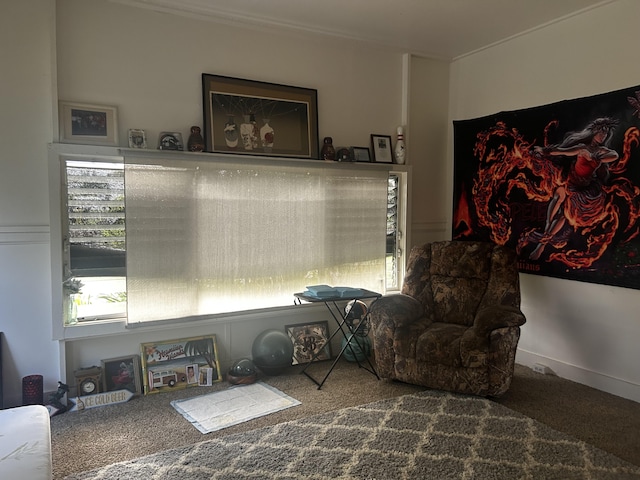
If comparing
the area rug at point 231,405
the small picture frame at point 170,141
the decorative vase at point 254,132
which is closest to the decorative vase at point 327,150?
the decorative vase at point 254,132

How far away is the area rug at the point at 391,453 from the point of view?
2359mm

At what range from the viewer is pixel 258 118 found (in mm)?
3820

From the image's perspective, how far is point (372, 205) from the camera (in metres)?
4.32

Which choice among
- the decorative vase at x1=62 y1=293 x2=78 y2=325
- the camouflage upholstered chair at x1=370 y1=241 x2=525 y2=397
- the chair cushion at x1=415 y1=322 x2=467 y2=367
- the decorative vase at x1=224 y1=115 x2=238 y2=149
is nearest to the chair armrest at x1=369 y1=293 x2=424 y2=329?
the camouflage upholstered chair at x1=370 y1=241 x2=525 y2=397

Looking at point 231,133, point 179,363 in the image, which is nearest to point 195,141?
point 231,133

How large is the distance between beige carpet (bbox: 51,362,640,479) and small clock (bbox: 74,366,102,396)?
0.57 feet

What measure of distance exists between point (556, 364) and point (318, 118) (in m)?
2.76

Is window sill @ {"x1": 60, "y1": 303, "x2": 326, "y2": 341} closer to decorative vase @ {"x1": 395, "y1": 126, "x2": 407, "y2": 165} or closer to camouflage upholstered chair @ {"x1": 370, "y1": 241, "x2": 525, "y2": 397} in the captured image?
camouflage upholstered chair @ {"x1": 370, "y1": 241, "x2": 525, "y2": 397}

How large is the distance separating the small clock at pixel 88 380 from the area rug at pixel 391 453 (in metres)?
0.96

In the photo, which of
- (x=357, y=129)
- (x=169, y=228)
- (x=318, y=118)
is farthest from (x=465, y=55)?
(x=169, y=228)

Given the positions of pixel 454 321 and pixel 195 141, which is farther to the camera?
pixel 454 321

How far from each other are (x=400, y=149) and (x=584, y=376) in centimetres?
236

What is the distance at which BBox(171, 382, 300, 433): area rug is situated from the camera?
2.93 m

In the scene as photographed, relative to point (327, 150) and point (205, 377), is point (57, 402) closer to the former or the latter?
point (205, 377)
